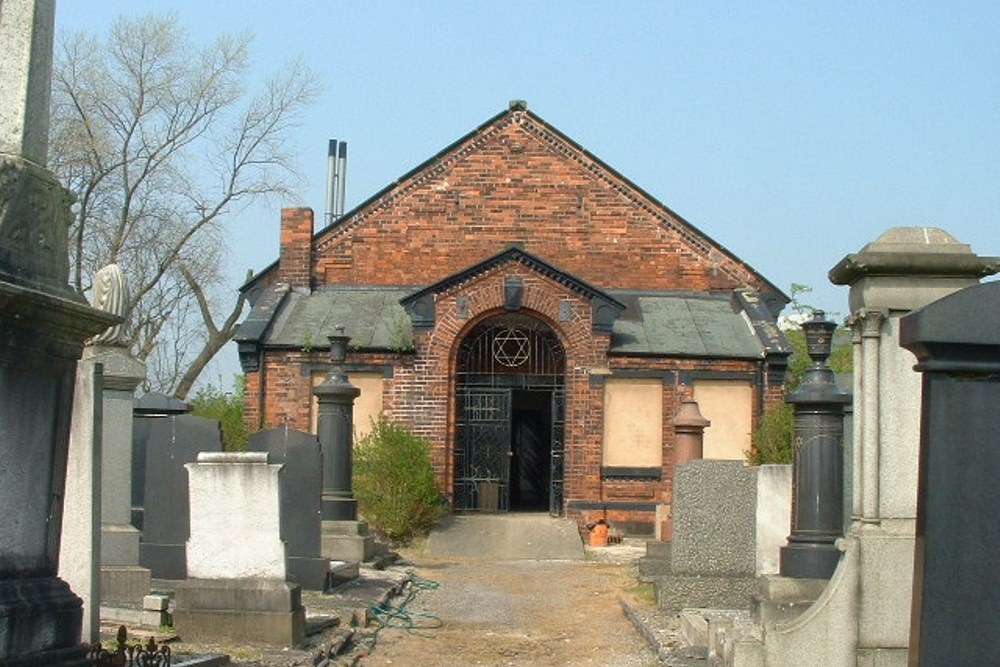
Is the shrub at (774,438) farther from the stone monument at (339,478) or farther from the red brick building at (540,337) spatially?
the stone monument at (339,478)

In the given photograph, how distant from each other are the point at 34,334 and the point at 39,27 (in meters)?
1.31

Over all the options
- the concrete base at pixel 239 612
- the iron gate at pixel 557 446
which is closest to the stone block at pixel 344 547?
the iron gate at pixel 557 446

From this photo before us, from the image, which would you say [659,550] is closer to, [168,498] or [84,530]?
[168,498]

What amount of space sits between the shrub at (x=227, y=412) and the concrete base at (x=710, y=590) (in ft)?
39.7

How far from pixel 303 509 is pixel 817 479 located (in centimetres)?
513

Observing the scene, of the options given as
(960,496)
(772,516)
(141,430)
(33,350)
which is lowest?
(772,516)

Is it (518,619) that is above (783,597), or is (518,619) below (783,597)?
below

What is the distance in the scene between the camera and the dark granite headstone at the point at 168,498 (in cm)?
1348

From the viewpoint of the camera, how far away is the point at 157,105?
3669 centimetres

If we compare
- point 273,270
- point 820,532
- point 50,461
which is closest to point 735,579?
point 820,532

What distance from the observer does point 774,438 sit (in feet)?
76.9

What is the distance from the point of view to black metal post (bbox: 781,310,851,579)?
38.3ft

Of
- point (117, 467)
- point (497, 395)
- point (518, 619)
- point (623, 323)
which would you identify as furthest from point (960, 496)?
point (623, 323)

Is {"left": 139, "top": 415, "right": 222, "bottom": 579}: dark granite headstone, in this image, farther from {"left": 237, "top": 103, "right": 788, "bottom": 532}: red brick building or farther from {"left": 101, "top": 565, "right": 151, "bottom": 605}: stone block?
{"left": 237, "top": 103, "right": 788, "bottom": 532}: red brick building
